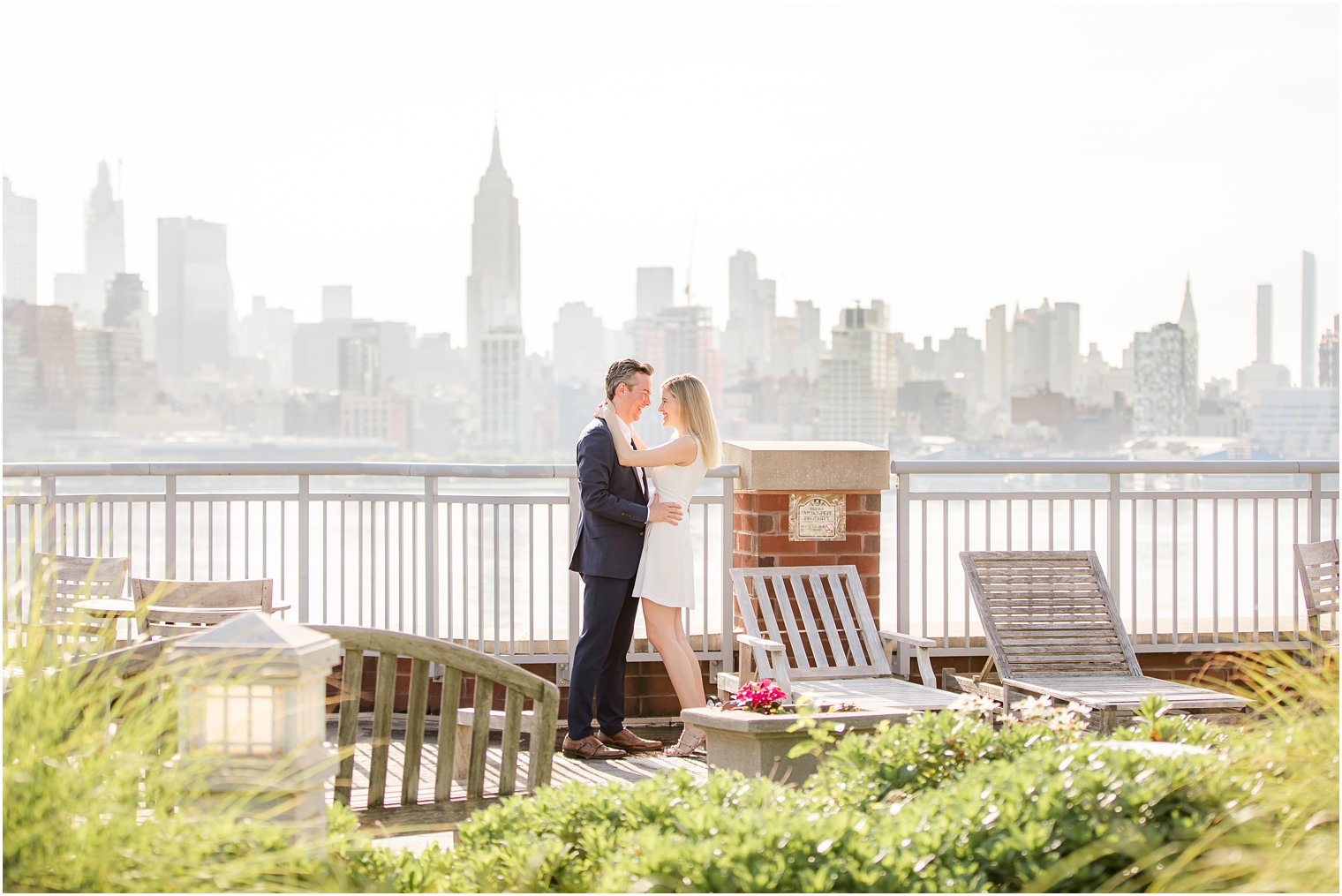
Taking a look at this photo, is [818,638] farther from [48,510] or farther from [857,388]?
[857,388]

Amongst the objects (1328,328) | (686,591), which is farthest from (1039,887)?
(1328,328)

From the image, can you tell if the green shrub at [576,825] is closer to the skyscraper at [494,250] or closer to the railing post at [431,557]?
the railing post at [431,557]

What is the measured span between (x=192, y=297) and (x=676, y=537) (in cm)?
5556

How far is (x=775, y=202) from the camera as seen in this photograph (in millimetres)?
58188

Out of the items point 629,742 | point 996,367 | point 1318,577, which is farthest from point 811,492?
point 996,367

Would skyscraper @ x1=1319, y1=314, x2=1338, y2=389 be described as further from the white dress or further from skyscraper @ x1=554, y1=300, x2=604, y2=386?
the white dress

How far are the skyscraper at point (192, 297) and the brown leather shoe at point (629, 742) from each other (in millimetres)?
52942

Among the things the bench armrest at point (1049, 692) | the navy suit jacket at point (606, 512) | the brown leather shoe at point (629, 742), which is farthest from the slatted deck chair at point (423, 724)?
the bench armrest at point (1049, 692)

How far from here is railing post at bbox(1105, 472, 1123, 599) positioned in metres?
8.08

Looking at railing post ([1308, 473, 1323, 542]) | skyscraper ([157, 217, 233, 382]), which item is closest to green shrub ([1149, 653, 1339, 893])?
railing post ([1308, 473, 1323, 542])

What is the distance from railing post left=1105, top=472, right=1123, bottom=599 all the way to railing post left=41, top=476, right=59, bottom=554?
5793mm

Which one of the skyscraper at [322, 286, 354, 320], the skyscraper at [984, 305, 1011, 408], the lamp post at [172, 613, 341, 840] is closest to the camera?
the lamp post at [172, 613, 341, 840]

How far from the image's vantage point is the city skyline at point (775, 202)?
170ft

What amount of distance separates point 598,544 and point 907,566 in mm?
1848
